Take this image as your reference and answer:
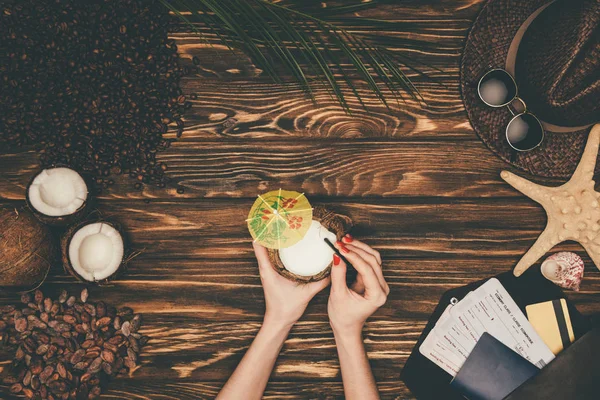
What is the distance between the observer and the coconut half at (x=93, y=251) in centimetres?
115

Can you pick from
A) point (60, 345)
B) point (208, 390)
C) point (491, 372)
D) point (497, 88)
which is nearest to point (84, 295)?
point (60, 345)

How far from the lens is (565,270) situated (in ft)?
4.00

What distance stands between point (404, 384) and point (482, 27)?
1.11 metres

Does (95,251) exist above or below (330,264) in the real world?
above

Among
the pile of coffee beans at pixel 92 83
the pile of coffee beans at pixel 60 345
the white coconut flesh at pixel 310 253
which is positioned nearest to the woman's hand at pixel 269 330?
the white coconut flesh at pixel 310 253

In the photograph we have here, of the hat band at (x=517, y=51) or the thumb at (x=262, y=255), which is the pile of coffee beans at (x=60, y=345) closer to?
the thumb at (x=262, y=255)

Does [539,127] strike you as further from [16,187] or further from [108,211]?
[16,187]

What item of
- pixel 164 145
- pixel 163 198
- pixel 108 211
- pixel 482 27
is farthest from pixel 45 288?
pixel 482 27

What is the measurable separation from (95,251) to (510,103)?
127 cm

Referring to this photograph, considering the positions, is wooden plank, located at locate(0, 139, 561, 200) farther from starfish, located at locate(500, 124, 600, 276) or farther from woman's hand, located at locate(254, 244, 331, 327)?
woman's hand, located at locate(254, 244, 331, 327)

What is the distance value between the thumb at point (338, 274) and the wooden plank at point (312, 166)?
0.26 metres

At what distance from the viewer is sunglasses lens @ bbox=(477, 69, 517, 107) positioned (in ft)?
3.68

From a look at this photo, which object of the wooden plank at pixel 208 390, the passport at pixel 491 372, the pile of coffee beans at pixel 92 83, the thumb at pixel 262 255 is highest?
the pile of coffee beans at pixel 92 83

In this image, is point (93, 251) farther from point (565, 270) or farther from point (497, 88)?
point (565, 270)
